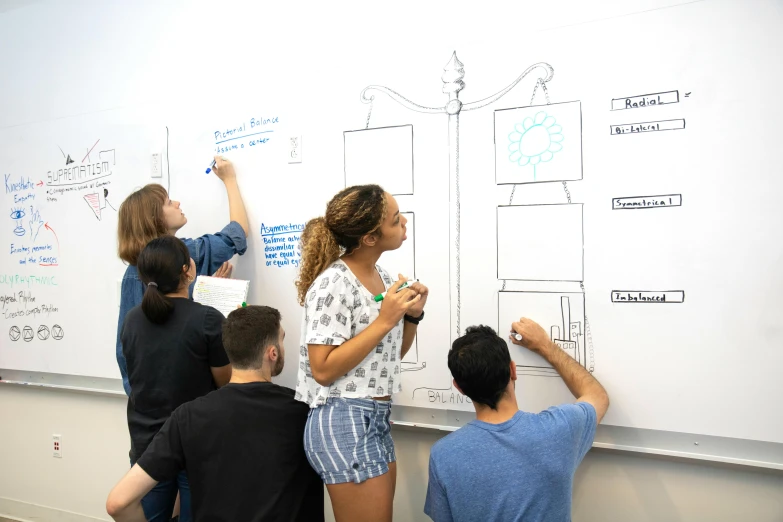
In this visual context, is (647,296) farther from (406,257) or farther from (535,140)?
(406,257)

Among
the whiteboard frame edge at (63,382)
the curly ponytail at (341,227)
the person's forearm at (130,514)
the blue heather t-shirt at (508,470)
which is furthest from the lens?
the whiteboard frame edge at (63,382)

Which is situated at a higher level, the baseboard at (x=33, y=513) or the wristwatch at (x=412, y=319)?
the wristwatch at (x=412, y=319)

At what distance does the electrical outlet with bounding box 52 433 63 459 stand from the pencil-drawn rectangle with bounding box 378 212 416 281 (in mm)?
2102

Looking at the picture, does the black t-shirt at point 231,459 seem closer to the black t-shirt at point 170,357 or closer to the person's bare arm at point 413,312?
the black t-shirt at point 170,357

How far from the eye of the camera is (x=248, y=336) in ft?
4.73

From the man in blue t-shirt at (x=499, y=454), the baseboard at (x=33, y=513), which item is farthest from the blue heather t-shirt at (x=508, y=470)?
the baseboard at (x=33, y=513)

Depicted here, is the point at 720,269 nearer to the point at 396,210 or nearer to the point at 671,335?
the point at 671,335

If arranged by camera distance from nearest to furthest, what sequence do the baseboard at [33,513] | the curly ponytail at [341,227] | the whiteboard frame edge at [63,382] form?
the curly ponytail at [341,227] < the whiteboard frame edge at [63,382] < the baseboard at [33,513]

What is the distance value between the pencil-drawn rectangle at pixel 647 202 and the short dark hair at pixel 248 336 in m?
1.11

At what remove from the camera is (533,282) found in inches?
67.7

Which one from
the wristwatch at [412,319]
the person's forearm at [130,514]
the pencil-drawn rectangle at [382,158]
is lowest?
the person's forearm at [130,514]

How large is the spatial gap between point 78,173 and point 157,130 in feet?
1.81

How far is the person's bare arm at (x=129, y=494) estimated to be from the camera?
1.28 meters

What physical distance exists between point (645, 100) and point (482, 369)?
3.24ft
